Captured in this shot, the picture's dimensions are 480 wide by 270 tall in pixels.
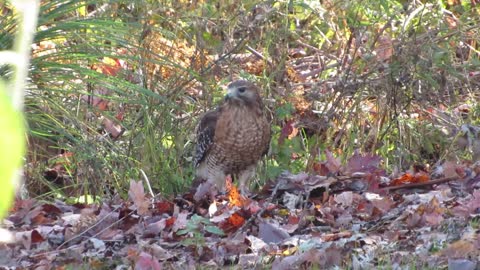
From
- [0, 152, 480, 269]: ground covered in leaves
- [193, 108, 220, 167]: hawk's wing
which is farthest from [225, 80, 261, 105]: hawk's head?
[0, 152, 480, 269]: ground covered in leaves

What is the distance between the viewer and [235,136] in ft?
21.9

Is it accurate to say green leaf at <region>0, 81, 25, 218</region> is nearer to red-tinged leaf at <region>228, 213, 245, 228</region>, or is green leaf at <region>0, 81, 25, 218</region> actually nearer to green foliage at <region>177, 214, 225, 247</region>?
green foliage at <region>177, 214, 225, 247</region>

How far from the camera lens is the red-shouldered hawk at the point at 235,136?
6535mm

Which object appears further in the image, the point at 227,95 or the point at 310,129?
the point at 310,129

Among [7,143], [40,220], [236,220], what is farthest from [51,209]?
[7,143]

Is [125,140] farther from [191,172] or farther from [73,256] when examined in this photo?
[73,256]

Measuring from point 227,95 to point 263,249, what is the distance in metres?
2.78

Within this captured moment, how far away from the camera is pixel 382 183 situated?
4.93m

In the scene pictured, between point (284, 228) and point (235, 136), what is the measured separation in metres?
2.63

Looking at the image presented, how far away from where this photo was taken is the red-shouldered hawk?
6.54 metres

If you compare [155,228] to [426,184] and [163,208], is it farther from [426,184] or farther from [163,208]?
[426,184]

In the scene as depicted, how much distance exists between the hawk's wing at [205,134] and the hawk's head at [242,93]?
221 mm

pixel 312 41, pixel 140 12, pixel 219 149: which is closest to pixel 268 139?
pixel 219 149

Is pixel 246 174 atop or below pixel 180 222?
below
